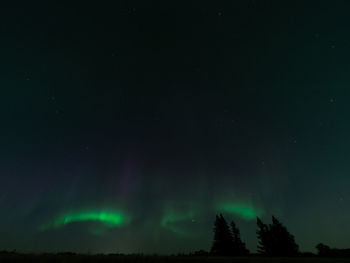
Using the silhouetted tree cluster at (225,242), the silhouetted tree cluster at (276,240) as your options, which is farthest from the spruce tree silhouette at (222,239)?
the silhouetted tree cluster at (276,240)

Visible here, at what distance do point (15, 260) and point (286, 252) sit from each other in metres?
51.8

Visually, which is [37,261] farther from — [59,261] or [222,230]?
[222,230]

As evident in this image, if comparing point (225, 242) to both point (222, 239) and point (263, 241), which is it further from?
point (263, 241)

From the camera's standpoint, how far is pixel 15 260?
12352mm

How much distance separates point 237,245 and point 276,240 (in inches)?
346

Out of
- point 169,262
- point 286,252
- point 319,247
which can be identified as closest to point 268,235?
point 286,252

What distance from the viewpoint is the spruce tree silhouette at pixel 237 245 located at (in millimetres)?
50416

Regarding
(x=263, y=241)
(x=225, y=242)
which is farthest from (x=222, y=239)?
(x=263, y=241)

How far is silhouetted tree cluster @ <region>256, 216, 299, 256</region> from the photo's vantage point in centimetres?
4812

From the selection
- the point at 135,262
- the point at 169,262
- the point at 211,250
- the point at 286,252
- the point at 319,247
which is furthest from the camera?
the point at 319,247

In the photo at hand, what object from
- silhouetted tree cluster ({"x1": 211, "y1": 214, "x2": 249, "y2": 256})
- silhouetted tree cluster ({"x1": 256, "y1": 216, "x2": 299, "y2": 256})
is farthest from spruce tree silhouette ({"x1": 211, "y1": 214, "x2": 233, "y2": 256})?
silhouetted tree cluster ({"x1": 256, "y1": 216, "x2": 299, "y2": 256})

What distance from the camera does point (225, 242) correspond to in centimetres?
5028

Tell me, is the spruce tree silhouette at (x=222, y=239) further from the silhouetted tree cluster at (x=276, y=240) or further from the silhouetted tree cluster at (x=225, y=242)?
the silhouetted tree cluster at (x=276, y=240)

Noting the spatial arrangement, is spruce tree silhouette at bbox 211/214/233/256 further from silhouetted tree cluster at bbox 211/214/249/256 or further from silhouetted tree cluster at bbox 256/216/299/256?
silhouetted tree cluster at bbox 256/216/299/256
